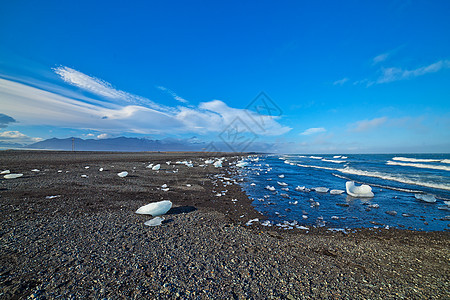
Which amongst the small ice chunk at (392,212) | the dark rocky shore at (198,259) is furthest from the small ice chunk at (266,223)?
the small ice chunk at (392,212)

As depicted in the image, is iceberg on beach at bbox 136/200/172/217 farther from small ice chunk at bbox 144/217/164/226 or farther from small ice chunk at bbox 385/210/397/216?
small ice chunk at bbox 385/210/397/216

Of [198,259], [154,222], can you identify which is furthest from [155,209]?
[198,259]

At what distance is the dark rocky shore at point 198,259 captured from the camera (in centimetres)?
299

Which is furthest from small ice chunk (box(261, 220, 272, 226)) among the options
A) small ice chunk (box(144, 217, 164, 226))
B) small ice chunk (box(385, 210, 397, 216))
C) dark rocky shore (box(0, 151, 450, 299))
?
small ice chunk (box(385, 210, 397, 216))

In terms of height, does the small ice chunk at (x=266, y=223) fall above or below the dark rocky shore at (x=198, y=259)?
below

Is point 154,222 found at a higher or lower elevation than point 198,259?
higher

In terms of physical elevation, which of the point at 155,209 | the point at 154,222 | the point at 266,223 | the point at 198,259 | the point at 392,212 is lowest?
the point at 392,212

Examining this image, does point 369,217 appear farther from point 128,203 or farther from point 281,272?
point 128,203

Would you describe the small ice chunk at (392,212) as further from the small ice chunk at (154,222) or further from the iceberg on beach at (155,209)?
the small ice chunk at (154,222)

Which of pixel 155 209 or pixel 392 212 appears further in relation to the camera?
pixel 392 212

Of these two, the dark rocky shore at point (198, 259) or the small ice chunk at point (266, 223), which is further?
the small ice chunk at point (266, 223)

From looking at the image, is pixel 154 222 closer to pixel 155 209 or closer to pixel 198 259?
pixel 155 209

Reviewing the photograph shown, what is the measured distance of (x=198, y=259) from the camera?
3844mm

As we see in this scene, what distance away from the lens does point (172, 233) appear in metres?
5.04
